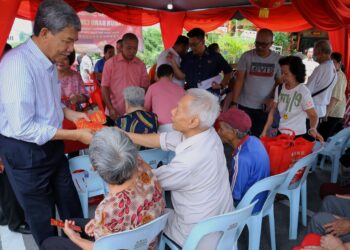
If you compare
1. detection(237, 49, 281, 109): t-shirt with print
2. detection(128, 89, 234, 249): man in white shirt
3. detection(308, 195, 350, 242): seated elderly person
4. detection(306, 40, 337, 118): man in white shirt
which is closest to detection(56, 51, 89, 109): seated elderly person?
detection(128, 89, 234, 249): man in white shirt

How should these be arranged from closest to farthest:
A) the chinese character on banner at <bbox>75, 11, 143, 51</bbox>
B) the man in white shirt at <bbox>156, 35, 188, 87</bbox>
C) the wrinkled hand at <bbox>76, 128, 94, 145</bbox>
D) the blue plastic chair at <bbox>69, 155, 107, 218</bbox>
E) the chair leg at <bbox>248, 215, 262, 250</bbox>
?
the wrinkled hand at <bbox>76, 128, 94, 145</bbox>
the chair leg at <bbox>248, 215, 262, 250</bbox>
the blue plastic chair at <bbox>69, 155, 107, 218</bbox>
the man in white shirt at <bbox>156, 35, 188, 87</bbox>
the chinese character on banner at <bbox>75, 11, 143, 51</bbox>

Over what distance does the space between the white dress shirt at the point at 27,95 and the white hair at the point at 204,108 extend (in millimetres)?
687

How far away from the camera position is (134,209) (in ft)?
3.75

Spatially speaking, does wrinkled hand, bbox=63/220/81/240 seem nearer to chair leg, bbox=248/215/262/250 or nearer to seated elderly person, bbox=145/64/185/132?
chair leg, bbox=248/215/262/250

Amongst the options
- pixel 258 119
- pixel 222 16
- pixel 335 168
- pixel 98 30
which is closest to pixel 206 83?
pixel 258 119

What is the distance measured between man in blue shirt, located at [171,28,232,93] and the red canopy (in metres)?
1.01

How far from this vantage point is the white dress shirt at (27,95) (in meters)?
1.34

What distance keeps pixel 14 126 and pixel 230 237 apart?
1.12 metres

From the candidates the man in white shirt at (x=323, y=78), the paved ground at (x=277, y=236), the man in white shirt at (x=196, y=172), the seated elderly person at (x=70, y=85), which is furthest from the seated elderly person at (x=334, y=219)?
the seated elderly person at (x=70, y=85)

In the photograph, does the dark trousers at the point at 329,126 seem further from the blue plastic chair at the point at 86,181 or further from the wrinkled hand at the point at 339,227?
the blue plastic chair at the point at 86,181

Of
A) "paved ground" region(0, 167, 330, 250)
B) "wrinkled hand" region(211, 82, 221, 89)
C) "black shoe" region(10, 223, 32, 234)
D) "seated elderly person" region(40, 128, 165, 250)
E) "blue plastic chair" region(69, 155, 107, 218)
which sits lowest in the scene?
"paved ground" region(0, 167, 330, 250)

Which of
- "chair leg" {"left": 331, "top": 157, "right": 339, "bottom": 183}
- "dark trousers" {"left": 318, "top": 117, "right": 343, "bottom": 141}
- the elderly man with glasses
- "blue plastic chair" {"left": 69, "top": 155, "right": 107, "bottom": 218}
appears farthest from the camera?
"dark trousers" {"left": 318, "top": 117, "right": 343, "bottom": 141}

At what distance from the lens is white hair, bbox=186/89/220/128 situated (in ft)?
4.58

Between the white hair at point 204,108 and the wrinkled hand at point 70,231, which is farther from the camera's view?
the white hair at point 204,108
